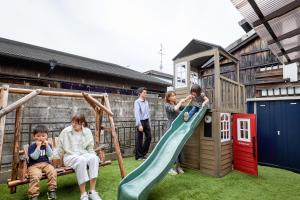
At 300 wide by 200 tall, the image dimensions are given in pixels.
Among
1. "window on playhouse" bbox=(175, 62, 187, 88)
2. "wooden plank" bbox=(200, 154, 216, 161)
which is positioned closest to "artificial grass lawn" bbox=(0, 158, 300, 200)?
"wooden plank" bbox=(200, 154, 216, 161)

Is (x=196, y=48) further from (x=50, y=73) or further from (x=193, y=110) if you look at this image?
(x=50, y=73)

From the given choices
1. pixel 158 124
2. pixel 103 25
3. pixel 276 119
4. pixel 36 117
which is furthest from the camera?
pixel 103 25

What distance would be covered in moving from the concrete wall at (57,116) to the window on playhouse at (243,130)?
3.58 metres

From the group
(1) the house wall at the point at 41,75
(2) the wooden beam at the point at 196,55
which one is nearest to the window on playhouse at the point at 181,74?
(2) the wooden beam at the point at 196,55

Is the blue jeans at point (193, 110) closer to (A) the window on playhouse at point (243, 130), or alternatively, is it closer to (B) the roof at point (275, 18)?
(A) the window on playhouse at point (243, 130)

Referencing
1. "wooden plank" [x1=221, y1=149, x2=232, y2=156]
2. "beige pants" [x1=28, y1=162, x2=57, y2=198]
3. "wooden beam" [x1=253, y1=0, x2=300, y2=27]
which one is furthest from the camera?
"wooden plank" [x1=221, y1=149, x2=232, y2=156]

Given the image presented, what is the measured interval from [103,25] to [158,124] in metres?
19.3

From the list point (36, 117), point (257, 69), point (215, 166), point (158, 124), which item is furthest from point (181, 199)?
point (257, 69)

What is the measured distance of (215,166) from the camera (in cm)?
504

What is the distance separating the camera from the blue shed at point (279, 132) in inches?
270

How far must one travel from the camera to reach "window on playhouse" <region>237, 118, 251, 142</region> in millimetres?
5412

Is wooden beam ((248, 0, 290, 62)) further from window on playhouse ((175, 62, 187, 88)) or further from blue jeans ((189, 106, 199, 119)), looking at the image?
window on playhouse ((175, 62, 187, 88))

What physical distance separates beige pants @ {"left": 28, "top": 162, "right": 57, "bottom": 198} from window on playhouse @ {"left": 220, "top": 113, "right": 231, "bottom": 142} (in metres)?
3.95

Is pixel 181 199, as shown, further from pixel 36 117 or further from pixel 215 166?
pixel 36 117
